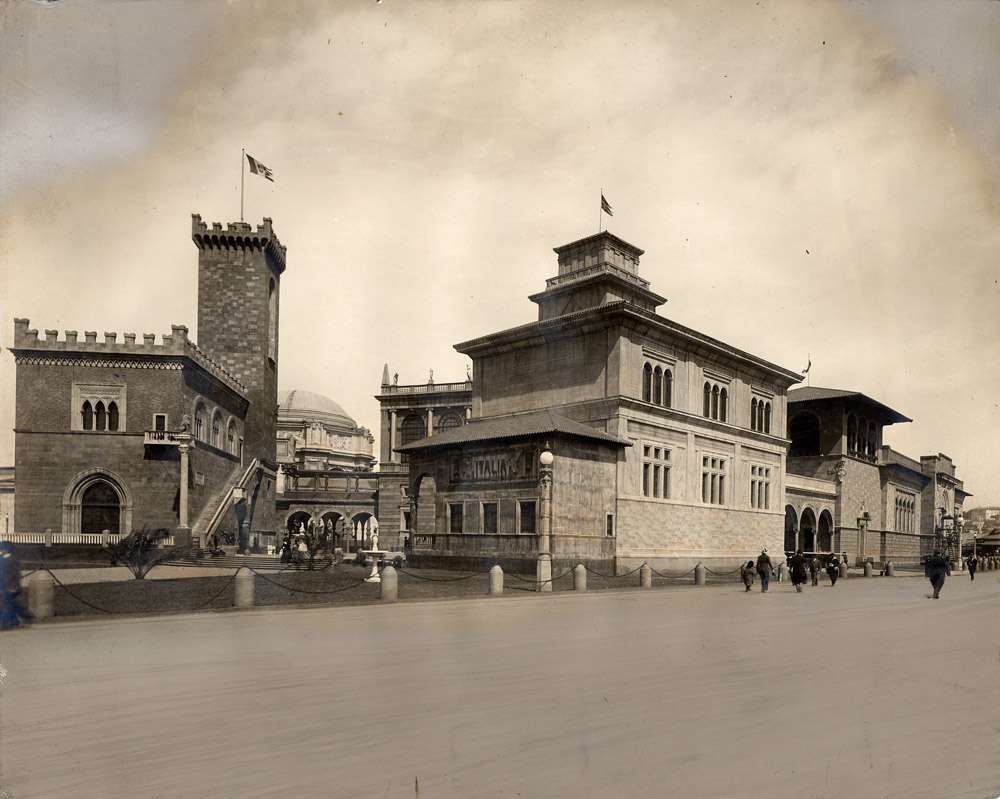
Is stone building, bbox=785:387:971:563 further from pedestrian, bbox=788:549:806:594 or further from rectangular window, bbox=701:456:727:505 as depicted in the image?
pedestrian, bbox=788:549:806:594

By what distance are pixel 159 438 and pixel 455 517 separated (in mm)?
15919

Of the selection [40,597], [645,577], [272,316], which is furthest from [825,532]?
[272,316]

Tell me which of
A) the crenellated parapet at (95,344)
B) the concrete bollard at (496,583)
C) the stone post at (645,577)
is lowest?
the stone post at (645,577)

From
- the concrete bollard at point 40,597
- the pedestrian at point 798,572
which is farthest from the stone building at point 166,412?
the pedestrian at point 798,572

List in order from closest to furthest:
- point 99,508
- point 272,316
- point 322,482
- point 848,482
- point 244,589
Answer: point 272,316, point 99,508, point 244,589, point 322,482, point 848,482

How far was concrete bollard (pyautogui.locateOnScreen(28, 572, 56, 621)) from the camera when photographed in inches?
540

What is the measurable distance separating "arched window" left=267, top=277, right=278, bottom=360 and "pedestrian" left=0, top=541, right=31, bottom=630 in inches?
142

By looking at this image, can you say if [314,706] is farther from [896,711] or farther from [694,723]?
[896,711]

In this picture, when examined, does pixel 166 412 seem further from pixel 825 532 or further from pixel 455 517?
pixel 825 532

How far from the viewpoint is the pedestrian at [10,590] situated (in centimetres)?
845

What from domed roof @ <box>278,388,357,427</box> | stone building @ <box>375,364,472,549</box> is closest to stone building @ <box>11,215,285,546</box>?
domed roof @ <box>278,388,357,427</box>

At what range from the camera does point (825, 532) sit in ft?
179

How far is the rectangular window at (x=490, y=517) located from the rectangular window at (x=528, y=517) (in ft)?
4.18

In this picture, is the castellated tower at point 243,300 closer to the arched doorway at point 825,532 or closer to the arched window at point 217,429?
the arched window at point 217,429
